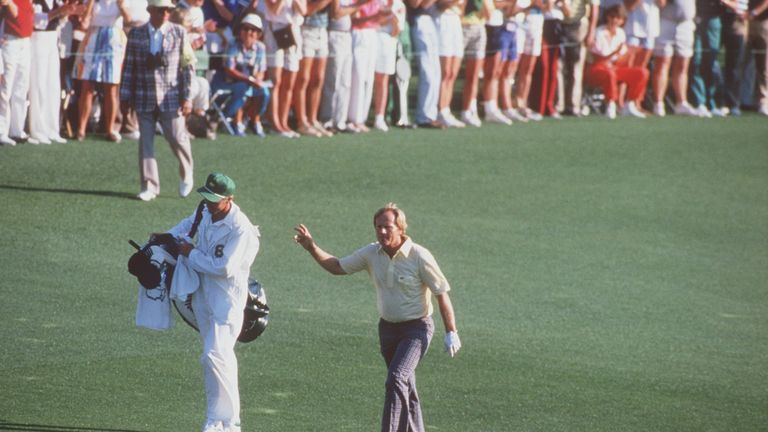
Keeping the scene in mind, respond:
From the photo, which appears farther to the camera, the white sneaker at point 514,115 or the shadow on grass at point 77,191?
the white sneaker at point 514,115

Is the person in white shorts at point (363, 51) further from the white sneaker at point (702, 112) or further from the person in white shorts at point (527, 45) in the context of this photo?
the white sneaker at point (702, 112)

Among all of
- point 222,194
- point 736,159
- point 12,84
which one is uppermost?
point 222,194

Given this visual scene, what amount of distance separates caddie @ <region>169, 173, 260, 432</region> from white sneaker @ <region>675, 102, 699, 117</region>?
1783cm

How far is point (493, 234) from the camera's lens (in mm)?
18375

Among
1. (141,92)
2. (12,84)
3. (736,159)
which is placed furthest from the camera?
(736,159)

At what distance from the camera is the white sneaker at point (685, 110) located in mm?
26844

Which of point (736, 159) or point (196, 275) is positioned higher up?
point (196, 275)

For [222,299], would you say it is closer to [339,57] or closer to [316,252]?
[316,252]

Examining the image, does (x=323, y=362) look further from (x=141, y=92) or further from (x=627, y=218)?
(x=627, y=218)

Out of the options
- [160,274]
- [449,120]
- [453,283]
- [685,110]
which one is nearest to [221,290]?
[160,274]

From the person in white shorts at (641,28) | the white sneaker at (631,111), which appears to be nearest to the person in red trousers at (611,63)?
the person in white shorts at (641,28)

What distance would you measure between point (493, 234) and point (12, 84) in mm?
6612

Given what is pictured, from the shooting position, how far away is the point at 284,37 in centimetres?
2009

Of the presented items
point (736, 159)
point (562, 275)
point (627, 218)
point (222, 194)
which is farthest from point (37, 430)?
point (736, 159)
